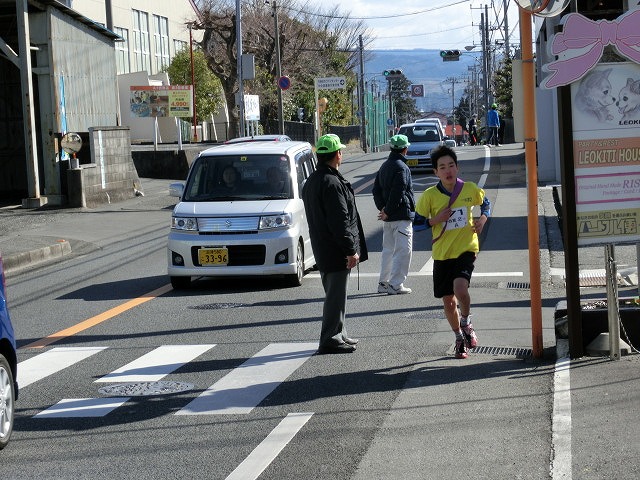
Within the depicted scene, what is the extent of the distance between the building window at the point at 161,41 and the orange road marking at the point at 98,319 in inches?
2109

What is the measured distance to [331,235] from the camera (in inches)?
368

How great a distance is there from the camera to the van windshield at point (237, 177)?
14219 millimetres

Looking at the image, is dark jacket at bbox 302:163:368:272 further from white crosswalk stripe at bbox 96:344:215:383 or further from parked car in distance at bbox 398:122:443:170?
parked car in distance at bbox 398:122:443:170

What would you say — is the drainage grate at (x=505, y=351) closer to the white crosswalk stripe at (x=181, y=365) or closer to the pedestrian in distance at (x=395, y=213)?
the white crosswalk stripe at (x=181, y=365)

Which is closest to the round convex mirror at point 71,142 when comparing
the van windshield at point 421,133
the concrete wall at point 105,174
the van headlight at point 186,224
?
the concrete wall at point 105,174

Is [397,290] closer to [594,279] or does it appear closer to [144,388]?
[594,279]

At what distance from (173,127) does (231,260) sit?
165 ft

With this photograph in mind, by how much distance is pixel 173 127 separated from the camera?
62.8m

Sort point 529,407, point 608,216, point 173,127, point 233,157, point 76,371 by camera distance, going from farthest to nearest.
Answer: point 173,127 → point 233,157 → point 76,371 → point 608,216 → point 529,407

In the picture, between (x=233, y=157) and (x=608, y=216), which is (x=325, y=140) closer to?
(x=608, y=216)

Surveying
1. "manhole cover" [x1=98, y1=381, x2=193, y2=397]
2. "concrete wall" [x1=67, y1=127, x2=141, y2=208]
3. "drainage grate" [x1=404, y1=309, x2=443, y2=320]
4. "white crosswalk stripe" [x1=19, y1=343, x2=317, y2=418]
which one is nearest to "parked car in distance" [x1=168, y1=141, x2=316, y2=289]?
"drainage grate" [x1=404, y1=309, x2=443, y2=320]

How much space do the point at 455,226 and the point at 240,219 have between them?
514 centimetres

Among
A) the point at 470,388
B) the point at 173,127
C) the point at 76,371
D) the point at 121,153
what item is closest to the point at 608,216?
the point at 470,388

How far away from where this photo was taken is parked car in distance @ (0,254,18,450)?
21.7 ft
